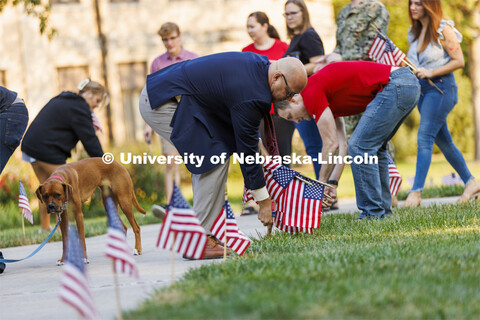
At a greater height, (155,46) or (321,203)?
(155,46)

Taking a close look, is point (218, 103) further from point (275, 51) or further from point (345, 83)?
point (275, 51)

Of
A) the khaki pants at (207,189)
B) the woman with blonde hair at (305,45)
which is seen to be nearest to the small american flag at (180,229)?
the khaki pants at (207,189)

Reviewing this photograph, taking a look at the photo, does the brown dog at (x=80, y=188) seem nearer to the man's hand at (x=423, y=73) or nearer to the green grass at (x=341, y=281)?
the green grass at (x=341, y=281)

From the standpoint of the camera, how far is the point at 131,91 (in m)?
22.1

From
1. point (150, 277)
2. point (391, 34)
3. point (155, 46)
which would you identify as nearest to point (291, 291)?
point (150, 277)

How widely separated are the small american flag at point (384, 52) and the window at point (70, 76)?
1504 cm

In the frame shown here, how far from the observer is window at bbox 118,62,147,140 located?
72.1 feet

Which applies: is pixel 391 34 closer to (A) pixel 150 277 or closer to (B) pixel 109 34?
(B) pixel 109 34

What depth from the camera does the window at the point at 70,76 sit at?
21641 millimetres

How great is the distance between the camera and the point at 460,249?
475cm

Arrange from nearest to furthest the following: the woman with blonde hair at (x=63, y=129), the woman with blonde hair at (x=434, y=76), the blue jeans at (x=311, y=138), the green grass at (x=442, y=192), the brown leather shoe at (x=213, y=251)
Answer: the brown leather shoe at (x=213, y=251) → the woman with blonde hair at (x=63, y=129) → the woman with blonde hair at (x=434, y=76) → the blue jeans at (x=311, y=138) → the green grass at (x=442, y=192)

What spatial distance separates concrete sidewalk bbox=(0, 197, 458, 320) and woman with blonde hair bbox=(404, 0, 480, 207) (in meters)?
2.16

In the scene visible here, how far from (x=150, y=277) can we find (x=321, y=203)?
1.78 m

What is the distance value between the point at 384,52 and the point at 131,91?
1507 centimetres
